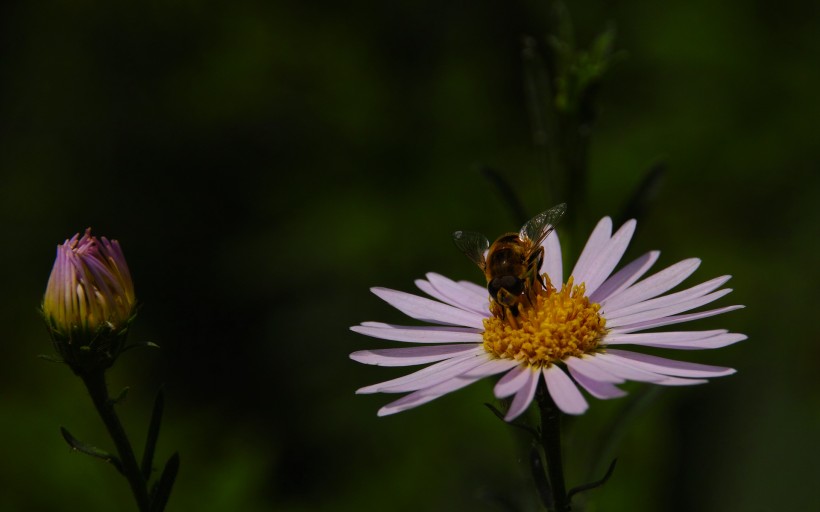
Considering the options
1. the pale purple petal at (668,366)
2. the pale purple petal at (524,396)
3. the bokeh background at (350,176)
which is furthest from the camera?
the bokeh background at (350,176)

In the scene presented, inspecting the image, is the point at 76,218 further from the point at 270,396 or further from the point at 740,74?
the point at 740,74

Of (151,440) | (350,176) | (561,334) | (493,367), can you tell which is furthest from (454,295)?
(350,176)

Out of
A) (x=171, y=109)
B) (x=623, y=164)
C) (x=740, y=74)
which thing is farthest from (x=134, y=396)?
(x=740, y=74)

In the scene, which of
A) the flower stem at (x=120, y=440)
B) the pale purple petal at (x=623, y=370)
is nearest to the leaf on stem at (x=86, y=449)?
the flower stem at (x=120, y=440)

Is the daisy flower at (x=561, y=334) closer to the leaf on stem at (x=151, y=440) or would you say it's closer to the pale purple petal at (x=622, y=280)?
the pale purple petal at (x=622, y=280)

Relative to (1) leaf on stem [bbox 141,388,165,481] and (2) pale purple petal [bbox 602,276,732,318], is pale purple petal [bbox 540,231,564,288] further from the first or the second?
(1) leaf on stem [bbox 141,388,165,481]

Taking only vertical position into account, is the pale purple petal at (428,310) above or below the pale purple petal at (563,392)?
above
